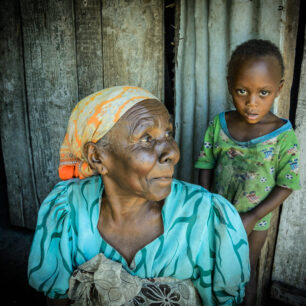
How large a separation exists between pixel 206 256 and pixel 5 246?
2.49 m

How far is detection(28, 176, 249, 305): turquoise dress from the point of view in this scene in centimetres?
132

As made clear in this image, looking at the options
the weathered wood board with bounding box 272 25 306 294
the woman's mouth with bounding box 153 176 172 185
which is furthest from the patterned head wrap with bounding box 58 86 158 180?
the weathered wood board with bounding box 272 25 306 294

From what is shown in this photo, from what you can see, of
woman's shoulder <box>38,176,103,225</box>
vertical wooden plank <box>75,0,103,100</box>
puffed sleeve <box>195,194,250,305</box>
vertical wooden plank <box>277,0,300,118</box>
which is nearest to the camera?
puffed sleeve <box>195,194,250,305</box>

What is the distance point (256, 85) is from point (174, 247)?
1007mm

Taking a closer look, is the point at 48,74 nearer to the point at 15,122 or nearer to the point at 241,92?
the point at 15,122

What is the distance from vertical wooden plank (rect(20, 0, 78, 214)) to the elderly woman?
1.19 m

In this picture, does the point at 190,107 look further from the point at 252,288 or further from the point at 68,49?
the point at 252,288

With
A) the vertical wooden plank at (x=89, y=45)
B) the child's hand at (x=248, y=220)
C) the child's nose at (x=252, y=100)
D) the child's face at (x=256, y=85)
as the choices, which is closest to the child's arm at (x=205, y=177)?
the child's hand at (x=248, y=220)

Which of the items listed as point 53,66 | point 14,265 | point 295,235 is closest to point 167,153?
point 295,235

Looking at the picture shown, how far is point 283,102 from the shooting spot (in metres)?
1.85

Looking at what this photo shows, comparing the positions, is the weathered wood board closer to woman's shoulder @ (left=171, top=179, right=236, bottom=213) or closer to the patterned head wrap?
woman's shoulder @ (left=171, top=179, right=236, bottom=213)

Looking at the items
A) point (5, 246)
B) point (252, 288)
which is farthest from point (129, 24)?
point (5, 246)

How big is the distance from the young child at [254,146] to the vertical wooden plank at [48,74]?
1366 mm

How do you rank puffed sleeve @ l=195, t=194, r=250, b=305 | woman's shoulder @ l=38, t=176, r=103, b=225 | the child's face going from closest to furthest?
1. puffed sleeve @ l=195, t=194, r=250, b=305
2. woman's shoulder @ l=38, t=176, r=103, b=225
3. the child's face
